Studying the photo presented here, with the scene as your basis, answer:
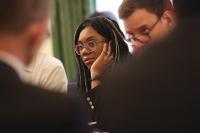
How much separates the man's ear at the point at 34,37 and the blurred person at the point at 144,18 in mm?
1149

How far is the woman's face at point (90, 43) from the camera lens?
257cm

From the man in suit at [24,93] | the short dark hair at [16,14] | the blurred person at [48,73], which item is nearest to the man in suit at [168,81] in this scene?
the man in suit at [24,93]

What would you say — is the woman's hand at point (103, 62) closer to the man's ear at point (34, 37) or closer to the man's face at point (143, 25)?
the man's face at point (143, 25)

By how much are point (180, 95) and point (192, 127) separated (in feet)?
0.27

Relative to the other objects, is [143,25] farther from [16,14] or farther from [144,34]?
[16,14]

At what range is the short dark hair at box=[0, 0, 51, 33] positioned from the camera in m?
0.93

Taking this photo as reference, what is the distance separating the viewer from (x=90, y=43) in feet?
8.48

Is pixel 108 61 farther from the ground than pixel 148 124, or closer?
farther from the ground

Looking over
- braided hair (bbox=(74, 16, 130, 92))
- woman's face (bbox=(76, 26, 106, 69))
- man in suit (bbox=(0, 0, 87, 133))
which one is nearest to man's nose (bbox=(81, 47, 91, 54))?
woman's face (bbox=(76, 26, 106, 69))

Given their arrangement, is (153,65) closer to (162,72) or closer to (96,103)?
(162,72)

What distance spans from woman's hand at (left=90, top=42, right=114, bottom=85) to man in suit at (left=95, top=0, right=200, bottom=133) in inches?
58.6

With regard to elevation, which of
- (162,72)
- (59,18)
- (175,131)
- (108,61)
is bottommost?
(175,131)

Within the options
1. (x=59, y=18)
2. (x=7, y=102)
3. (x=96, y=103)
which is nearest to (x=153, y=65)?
(x=7, y=102)

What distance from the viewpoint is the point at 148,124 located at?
1081 millimetres
